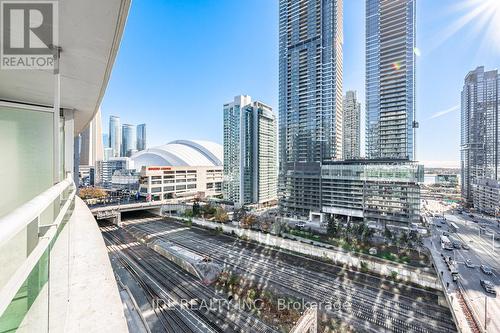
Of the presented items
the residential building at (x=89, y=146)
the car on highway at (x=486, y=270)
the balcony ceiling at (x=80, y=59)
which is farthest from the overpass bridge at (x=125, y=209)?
the residential building at (x=89, y=146)

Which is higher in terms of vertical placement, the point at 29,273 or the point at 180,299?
the point at 29,273

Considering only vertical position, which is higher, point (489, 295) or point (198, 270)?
point (198, 270)

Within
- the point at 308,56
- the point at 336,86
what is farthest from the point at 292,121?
the point at 308,56

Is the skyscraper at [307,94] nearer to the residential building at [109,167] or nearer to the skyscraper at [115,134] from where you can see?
the residential building at [109,167]

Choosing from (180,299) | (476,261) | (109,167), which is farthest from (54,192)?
(109,167)

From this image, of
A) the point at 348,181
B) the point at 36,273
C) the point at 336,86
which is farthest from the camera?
the point at 336,86

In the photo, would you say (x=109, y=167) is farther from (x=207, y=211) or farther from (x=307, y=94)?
(x=307, y=94)

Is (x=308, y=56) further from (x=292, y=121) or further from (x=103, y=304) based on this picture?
(x=103, y=304)
